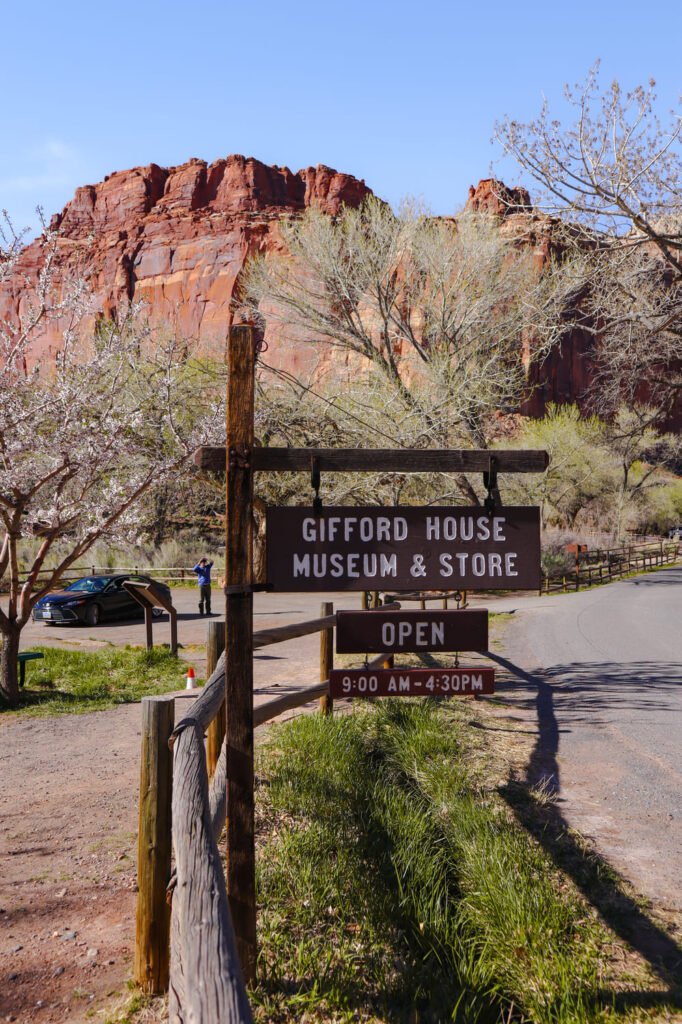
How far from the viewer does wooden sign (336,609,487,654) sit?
406cm

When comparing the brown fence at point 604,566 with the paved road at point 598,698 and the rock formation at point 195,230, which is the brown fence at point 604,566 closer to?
the paved road at point 598,698

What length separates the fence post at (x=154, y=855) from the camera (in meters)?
3.40

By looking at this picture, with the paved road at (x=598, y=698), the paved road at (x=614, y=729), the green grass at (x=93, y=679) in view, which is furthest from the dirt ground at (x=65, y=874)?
the paved road at (x=614, y=729)

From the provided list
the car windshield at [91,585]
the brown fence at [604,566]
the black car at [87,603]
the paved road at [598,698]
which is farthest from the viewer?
the brown fence at [604,566]

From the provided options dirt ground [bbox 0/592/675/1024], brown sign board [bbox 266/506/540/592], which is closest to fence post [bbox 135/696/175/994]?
dirt ground [bbox 0/592/675/1024]

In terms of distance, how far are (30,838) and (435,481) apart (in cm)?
1183

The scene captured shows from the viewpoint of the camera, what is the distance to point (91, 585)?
777 inches

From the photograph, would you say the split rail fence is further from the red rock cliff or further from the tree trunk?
the red rock cliff

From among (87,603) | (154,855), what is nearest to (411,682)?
(154,855)

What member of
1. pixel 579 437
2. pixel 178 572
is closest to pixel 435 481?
pixel 178 572

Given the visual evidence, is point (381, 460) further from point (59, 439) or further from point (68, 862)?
point (59, 439)

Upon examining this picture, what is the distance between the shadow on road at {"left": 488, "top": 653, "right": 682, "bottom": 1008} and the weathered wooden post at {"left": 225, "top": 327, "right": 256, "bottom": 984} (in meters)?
1.85

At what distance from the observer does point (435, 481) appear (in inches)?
630

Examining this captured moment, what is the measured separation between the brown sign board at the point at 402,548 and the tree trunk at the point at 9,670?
24.1 feet
